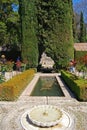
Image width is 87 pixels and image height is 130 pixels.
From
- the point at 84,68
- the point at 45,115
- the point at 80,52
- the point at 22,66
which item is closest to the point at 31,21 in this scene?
the point at 22,66

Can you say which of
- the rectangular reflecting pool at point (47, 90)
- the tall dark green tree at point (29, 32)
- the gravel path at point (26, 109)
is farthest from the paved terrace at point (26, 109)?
the tall dark green tree at point (29, 32)

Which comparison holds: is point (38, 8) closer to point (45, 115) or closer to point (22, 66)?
point (22, 66)

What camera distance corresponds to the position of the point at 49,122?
203 inches

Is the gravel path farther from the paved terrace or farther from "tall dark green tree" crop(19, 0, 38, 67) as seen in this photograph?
"tall dark green tree" crop(19, 0, 38, 67)

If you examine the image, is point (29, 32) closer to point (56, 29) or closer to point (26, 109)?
point (56, 29)

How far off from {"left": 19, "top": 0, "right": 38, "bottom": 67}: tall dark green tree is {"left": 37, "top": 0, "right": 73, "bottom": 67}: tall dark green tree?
23.2 inches

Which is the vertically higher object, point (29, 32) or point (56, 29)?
point (56, 29)

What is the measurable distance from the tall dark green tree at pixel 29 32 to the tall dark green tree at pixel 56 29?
59cm

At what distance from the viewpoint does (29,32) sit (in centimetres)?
2088

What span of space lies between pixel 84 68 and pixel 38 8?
1070 cm

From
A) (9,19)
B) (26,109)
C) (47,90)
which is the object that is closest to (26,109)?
(26,109)

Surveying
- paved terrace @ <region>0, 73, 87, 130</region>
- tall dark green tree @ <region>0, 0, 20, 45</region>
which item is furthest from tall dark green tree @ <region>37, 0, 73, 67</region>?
paved terrace @ <region>0, 73, 87, 130</region>

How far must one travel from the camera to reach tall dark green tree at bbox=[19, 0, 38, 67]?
20828mm

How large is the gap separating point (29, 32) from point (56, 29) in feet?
8.23
